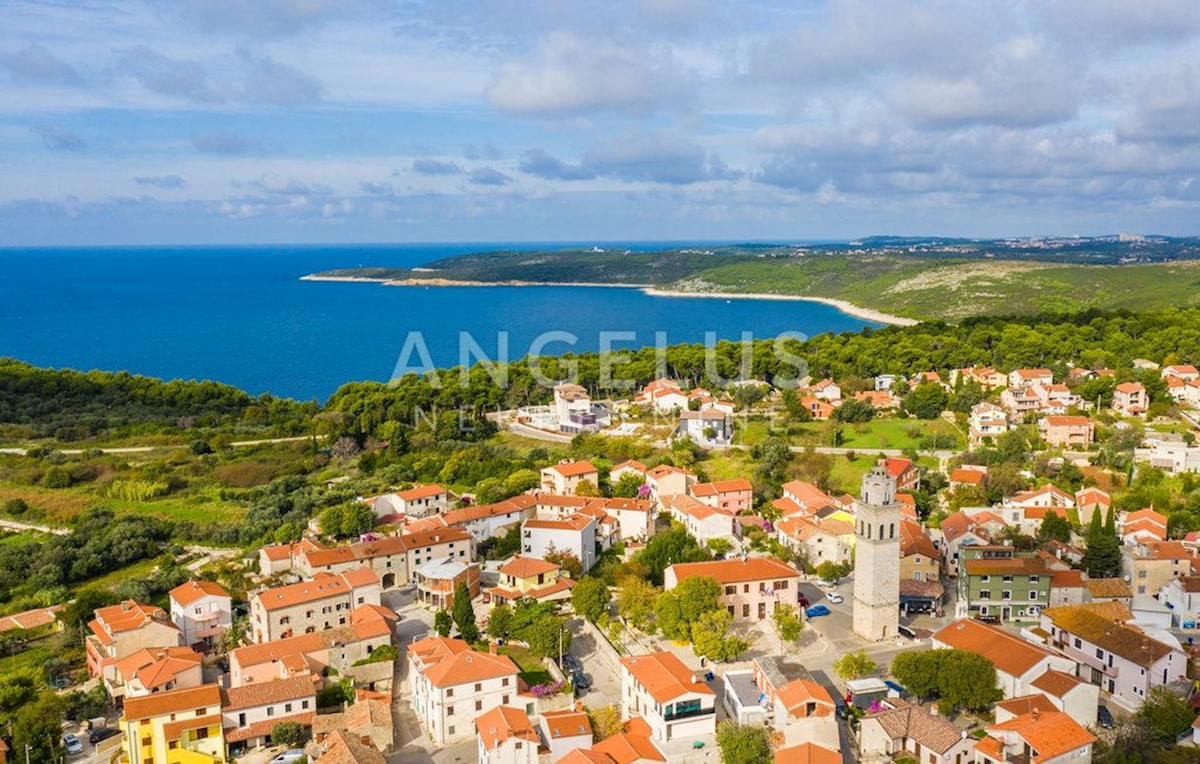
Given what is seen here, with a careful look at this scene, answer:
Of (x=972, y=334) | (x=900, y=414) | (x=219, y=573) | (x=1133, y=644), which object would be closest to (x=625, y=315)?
(x=972, y=334)

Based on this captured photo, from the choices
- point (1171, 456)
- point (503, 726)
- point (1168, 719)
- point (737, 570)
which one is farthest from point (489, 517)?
point (1171, 456)

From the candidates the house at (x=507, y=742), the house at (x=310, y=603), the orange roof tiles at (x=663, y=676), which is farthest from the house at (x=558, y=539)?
the house at (x=507, y=742)

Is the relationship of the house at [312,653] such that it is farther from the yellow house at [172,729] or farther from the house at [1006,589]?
the house at [1006,589]

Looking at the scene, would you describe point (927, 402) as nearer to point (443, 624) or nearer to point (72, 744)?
point (443, 624)

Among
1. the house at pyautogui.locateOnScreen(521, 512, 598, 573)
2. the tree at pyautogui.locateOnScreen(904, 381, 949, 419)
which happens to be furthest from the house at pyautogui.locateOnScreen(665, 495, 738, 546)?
the tree at pyautogui.locateOnScreen(904, 381, 949, 419)

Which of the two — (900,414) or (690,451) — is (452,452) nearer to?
(690,451)

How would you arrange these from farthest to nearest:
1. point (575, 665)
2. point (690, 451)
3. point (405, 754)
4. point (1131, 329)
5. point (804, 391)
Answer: point (1131, 329) < point (804, 391) < point (690, 451) < point (575, 665) < point (405, 754)
